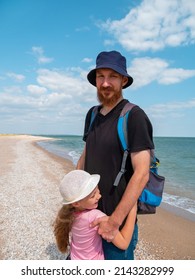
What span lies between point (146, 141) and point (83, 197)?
78 centimetres

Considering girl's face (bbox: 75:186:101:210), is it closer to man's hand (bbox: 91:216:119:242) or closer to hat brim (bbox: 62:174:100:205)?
hat brim (bbox: 62:174:100:205)

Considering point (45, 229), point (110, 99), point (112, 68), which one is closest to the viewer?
point (112, 68)

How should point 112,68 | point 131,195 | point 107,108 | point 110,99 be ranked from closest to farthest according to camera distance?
point 131,195, point 112,68, point 110,99, point 107,108

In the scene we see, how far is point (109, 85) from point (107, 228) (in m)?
1.38

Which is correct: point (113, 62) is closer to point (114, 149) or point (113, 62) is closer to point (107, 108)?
point (107, 108)

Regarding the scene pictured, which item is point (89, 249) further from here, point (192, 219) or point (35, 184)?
point (35, 184)

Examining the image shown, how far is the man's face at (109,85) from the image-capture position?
2729 millimetres

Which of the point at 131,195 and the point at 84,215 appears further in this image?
the point at 84,215

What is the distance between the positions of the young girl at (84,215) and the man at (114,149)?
10cm

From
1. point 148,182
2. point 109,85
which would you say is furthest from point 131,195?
point 109,85

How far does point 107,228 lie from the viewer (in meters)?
2.46

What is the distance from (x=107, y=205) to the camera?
2717mm

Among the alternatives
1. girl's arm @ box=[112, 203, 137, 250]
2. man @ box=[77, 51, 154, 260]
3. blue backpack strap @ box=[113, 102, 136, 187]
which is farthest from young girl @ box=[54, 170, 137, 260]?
blue backpack strap @ box=[113, 102, 136, 187]
